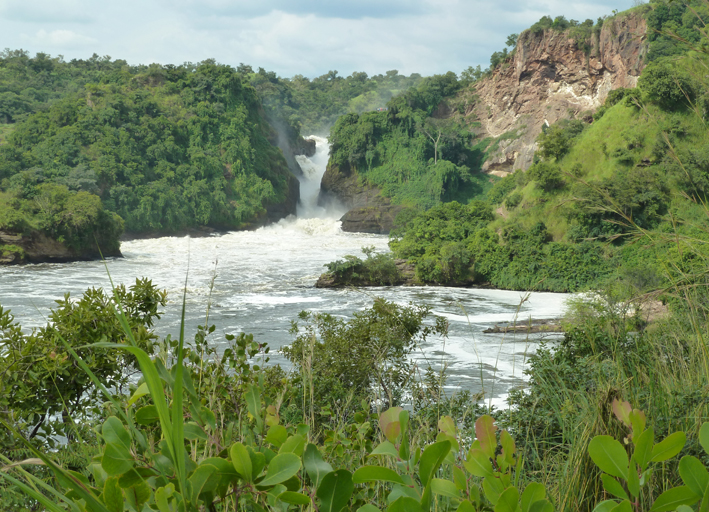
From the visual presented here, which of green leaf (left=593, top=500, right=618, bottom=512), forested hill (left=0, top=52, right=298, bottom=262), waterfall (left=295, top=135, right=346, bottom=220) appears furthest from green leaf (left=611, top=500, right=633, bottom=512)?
waterfall (left=295, top=135, right=346, bottom=220)

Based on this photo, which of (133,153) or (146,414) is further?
(133,153)

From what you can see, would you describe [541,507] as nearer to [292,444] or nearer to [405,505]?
[405,505]

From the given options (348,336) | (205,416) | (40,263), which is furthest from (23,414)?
(40,263)

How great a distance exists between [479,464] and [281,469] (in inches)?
11.0

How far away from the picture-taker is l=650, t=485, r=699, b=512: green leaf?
0.69m

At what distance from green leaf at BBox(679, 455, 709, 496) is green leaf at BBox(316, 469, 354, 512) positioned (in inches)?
15.2

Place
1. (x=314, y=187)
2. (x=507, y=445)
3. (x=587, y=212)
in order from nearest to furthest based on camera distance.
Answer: (x=507, y=445) < (x=587, y=212) < (x=314, y=187)

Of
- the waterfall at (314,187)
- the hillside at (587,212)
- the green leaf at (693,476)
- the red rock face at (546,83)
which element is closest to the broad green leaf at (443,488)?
the green leaf at (693,476)

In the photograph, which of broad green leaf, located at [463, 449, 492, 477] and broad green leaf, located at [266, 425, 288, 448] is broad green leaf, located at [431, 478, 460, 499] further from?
broad green leaf, located at [266, 425, 288, 448]

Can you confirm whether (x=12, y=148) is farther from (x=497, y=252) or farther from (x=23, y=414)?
(x=23, y=414)

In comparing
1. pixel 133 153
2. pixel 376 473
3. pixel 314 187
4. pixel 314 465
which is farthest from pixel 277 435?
pixel 314 187

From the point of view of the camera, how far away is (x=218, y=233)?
37.4 m

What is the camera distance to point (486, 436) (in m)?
0.82

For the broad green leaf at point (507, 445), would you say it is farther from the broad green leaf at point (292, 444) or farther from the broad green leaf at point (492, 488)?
the broad green leaf at point (292, 444)
